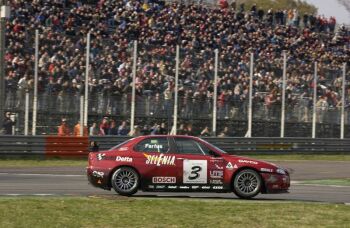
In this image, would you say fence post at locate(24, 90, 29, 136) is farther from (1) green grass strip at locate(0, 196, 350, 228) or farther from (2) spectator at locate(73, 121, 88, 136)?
(1) green grass strip at locate(0, 196, 350, 228)

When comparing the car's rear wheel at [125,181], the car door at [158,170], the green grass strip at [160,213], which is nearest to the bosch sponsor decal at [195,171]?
the car door at [158,170]

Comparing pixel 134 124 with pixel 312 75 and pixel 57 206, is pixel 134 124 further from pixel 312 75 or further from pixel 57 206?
pixel 57 206

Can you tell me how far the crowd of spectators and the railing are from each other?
1.03 m

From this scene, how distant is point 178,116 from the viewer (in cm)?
3394

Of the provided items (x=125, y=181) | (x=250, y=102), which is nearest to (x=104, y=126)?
(x=250, y=102)

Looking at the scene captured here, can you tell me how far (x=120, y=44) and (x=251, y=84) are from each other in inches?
241

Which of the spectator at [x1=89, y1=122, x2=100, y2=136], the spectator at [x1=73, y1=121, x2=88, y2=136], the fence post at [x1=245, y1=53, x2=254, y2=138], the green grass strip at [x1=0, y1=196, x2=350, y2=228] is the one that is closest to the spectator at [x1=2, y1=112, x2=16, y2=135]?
the spectator at [x1=73, y1=121, x2=88, y2=136]

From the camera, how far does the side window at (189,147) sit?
18125 mm

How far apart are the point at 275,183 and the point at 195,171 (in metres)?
1.64

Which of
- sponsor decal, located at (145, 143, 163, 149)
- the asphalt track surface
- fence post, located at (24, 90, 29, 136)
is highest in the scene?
fence post, located at (24, 90, 29, 136)

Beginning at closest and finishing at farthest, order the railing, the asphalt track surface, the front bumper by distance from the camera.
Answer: the front bumper < the asphalt track surface < the railing

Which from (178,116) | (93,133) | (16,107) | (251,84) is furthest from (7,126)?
(251,84)

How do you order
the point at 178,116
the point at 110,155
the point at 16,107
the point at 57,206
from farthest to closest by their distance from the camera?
the point at 178,116, the point at 16,107, the point at 110,155, the point at 57,206

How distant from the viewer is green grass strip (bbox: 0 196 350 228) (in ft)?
42.4
